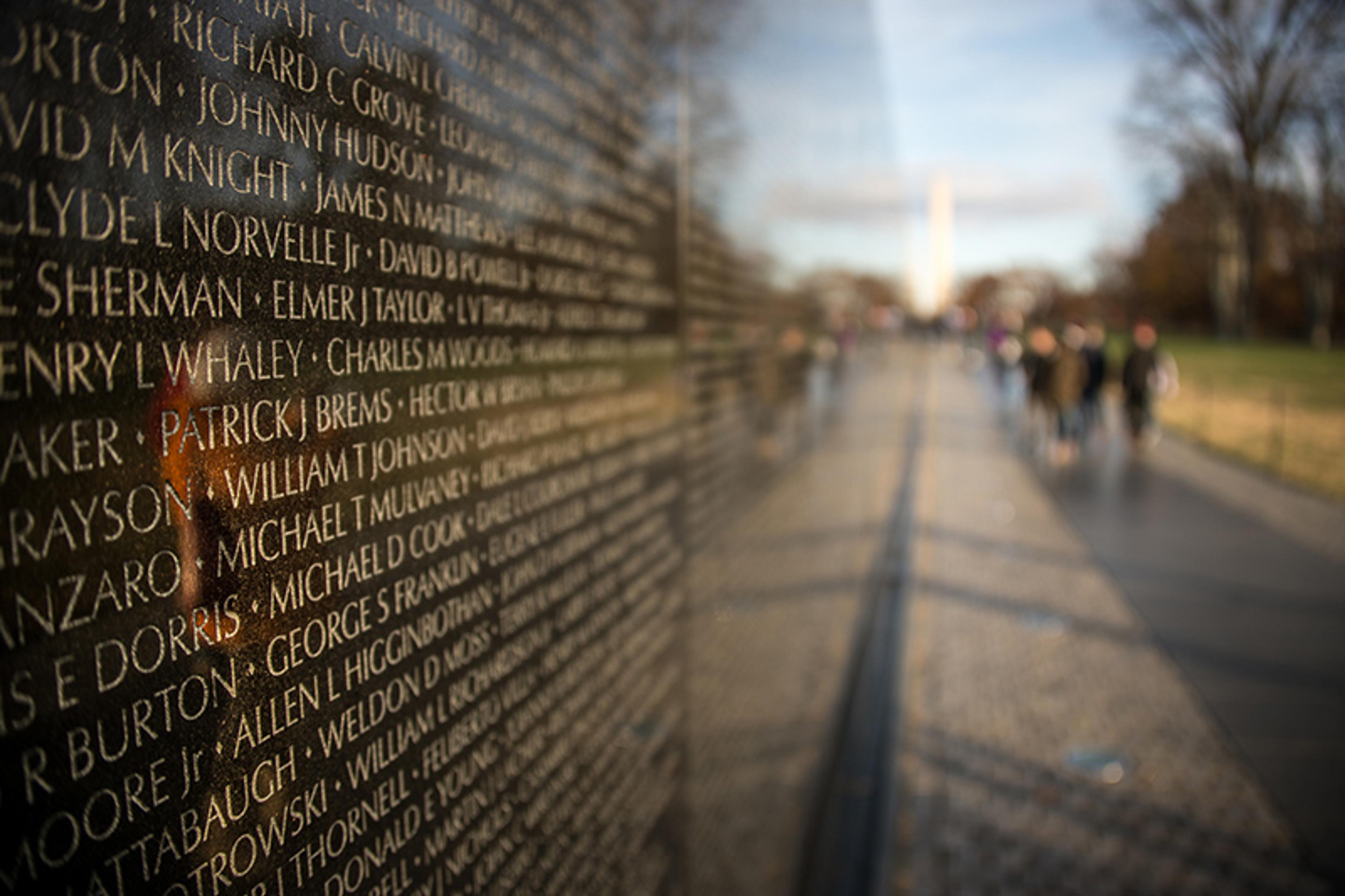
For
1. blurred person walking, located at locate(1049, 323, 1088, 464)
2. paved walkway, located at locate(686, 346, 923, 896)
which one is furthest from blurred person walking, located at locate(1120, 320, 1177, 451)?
paved walkway, located at locate(686, 346, 923, 896)

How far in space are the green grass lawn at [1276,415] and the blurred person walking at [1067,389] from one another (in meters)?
2.40

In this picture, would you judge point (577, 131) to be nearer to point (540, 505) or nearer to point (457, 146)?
point (457, 146)

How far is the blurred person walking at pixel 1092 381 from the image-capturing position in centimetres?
1647

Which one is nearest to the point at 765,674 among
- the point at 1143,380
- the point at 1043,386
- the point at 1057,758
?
the point at 1057,758

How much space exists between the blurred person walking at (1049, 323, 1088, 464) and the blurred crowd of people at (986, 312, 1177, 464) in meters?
0.01

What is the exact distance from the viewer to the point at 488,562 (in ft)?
4.44

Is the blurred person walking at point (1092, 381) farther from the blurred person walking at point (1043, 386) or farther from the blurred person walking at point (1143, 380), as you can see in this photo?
the blurred person walking at point (1143, 380)

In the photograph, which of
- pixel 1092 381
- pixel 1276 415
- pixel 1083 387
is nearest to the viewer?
pixel 1276 415

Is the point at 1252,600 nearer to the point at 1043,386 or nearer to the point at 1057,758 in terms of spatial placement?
the point at 1057,758

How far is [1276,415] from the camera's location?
14773 millimetres

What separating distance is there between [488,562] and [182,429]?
56 cm

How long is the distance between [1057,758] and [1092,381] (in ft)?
43.2

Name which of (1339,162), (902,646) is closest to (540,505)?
(902,646)

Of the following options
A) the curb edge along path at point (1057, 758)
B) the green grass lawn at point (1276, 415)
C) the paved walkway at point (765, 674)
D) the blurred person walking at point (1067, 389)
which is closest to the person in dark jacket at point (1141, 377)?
the blurred person walking at point (1067, 389)
